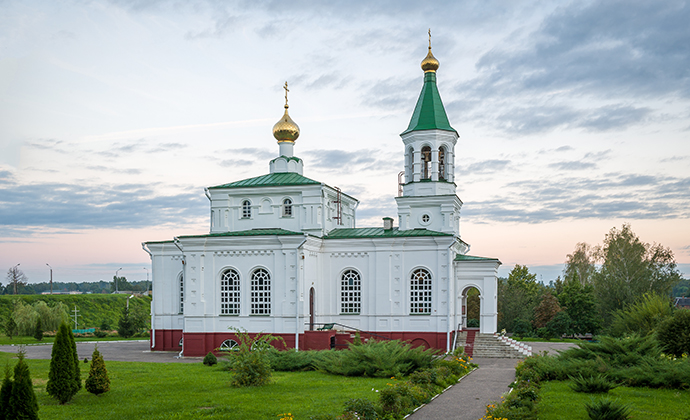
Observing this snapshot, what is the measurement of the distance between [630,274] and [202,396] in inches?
1492

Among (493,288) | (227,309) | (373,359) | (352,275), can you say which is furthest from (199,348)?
(493,288)

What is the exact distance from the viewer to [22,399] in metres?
11.2

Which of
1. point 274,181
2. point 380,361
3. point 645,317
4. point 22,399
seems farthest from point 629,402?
point 274,181

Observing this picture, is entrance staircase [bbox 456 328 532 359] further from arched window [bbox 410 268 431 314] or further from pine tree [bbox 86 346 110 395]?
pine tree [bbox 86 346 110 395]

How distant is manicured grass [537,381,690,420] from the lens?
12922mm

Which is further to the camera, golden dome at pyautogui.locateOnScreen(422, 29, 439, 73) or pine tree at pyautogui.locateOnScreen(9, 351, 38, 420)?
golden dome at pyautogui.locateOnScreen(422, 29, 439, 73)

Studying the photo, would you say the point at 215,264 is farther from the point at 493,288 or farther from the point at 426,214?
the point at 493,288

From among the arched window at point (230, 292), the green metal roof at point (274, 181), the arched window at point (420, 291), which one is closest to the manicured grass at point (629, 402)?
the arched window at point (420, 291)

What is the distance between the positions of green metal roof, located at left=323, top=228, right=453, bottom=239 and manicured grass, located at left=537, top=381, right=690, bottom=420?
13118mm

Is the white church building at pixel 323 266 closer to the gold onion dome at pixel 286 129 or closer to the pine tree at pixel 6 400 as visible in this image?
the gold onion dome at pixel 286 129

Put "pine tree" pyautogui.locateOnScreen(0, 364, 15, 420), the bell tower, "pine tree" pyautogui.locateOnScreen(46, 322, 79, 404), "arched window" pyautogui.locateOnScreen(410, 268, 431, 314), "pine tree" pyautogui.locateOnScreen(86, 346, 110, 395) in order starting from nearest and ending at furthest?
"pine tree" pyautogui.locateOnScreen(0, 364, 15, 420), "pine tree" pyautogui.locateOnScreen(46, 322, 79, 404), "pine tree" pyautogui.locateOnScreen(86, 346, 110, 395), "arched window" pyautogui.locateOnScreen(410, 268, 431, 314), the bell tower

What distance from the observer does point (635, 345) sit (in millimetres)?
18516

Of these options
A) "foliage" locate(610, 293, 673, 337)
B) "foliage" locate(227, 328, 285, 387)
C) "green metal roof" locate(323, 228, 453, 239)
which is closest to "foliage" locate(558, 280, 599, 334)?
"foliage" locate(610, 293, 673, 337)

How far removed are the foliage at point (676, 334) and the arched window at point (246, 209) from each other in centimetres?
1989
